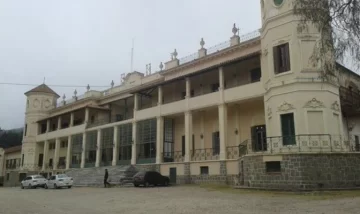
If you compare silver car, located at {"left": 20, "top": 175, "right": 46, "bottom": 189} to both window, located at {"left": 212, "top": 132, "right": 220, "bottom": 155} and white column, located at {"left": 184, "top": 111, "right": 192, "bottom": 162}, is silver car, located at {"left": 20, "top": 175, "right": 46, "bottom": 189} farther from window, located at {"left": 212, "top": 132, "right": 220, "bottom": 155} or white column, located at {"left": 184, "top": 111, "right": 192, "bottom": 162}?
window, located at {"left": 212, "top": 132, "right": 220, "bottom": 155}

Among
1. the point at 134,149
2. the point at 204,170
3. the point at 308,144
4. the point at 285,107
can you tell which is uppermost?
the point at 285,107

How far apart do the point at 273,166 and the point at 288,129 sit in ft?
8.74

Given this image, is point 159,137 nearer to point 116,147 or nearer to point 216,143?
point 216,143

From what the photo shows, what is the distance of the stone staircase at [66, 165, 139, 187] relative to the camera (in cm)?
3155

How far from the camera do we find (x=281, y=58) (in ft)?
73.6

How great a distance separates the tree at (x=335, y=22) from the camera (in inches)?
405

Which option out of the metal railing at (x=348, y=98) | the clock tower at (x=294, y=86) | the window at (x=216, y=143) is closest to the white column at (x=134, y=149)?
the window at (x=216, y=143)

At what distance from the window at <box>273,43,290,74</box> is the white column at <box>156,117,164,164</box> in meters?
13.6

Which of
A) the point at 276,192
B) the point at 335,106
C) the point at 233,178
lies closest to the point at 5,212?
the point at 276,192

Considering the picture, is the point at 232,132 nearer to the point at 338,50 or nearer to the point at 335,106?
the point at 335,106

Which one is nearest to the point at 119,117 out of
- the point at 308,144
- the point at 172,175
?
the point at 172,175

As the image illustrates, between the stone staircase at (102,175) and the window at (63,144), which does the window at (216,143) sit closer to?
the stone staircase at (102,175)

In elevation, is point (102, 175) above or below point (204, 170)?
below

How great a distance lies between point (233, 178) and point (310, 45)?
1044 cm
